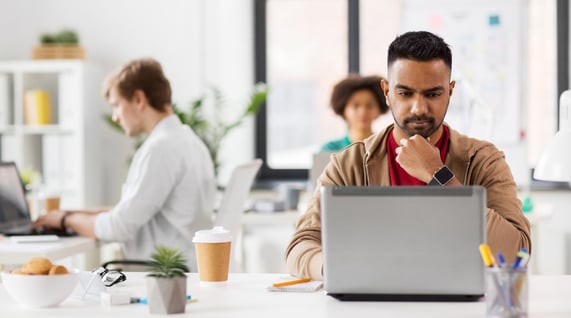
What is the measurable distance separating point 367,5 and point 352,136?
145 cm

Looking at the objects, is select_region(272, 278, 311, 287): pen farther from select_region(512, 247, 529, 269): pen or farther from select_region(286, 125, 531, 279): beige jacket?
select_region(512, 247, 529, 269): pen

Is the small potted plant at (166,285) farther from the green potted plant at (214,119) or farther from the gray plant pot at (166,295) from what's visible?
the green potted plant at (214,119)

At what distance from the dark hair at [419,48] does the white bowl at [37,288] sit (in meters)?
0.94

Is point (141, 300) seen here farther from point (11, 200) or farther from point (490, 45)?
point (490, 45)

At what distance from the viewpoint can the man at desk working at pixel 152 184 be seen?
3254 mm

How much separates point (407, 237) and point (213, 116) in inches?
161

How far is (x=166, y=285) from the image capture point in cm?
166

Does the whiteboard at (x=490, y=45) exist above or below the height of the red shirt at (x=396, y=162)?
above

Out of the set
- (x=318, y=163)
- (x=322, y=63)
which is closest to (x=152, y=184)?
(x=318, y=163)

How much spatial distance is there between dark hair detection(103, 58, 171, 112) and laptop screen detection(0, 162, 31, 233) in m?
0.50

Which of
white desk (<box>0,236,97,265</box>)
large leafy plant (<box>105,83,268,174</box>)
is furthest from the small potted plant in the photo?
large leafy plant (<box>105,83,268,174</box>)

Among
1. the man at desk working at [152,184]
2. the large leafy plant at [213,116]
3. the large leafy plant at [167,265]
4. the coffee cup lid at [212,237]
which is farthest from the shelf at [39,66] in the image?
the large leafy plant at [167,265]

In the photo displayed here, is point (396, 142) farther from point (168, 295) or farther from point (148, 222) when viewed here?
point (148, 222)

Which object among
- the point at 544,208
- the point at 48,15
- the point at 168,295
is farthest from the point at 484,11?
the point at 168,295
